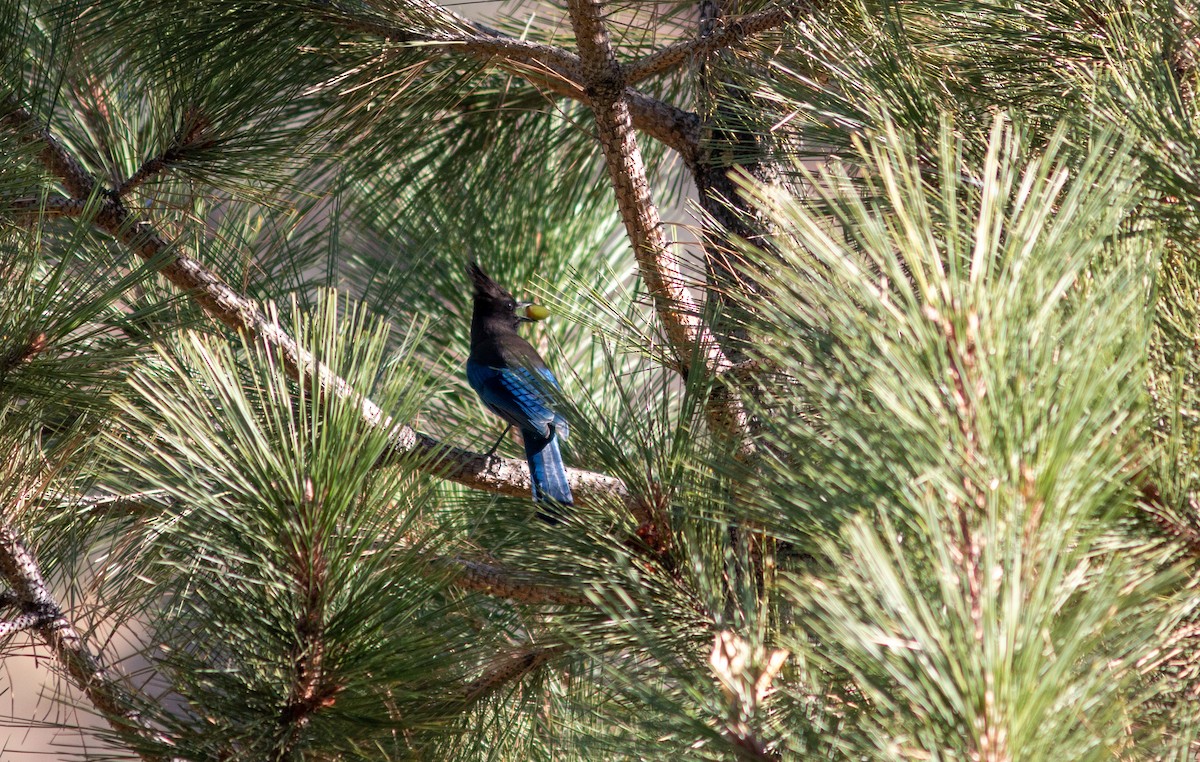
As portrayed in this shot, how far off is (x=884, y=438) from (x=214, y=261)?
1.06 m

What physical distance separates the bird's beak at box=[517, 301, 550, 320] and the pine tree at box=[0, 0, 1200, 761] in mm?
326

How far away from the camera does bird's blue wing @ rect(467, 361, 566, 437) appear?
1549 mm

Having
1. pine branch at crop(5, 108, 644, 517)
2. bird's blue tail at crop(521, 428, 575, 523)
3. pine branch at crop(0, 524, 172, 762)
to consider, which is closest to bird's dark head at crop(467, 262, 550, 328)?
bird's blue tail at crop(521, 428, 575, 523)

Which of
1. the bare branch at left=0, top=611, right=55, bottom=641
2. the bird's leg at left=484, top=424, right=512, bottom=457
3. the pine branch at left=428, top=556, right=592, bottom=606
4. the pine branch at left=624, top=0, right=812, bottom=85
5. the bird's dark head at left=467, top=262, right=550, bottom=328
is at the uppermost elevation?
the bird's dark head at left=467, top=262, right=550, bottom=328

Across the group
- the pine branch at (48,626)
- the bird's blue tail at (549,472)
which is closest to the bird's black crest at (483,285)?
the bird's blue tail at (549,472)

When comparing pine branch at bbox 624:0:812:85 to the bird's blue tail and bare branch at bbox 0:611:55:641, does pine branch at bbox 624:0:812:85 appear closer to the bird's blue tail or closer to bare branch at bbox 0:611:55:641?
the bird's blue tail

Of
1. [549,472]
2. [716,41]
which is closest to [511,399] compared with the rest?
[549,472]

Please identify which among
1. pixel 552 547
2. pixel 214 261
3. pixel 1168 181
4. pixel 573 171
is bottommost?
pixel 552 547

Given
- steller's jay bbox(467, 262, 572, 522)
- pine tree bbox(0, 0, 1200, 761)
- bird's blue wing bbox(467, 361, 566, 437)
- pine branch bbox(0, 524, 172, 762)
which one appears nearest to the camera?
pine tree bbox(0, 0, 1200, 761)

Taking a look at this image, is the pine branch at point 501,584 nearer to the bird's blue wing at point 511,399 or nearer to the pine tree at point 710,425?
the pine tree at point 710,425

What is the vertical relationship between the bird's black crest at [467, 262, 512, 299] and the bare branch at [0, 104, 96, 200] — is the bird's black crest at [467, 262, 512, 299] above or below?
above

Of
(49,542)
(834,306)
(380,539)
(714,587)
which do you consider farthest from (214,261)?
(834,306)

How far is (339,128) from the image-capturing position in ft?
4.05

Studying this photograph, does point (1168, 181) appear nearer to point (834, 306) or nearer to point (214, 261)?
point (834, 306)
